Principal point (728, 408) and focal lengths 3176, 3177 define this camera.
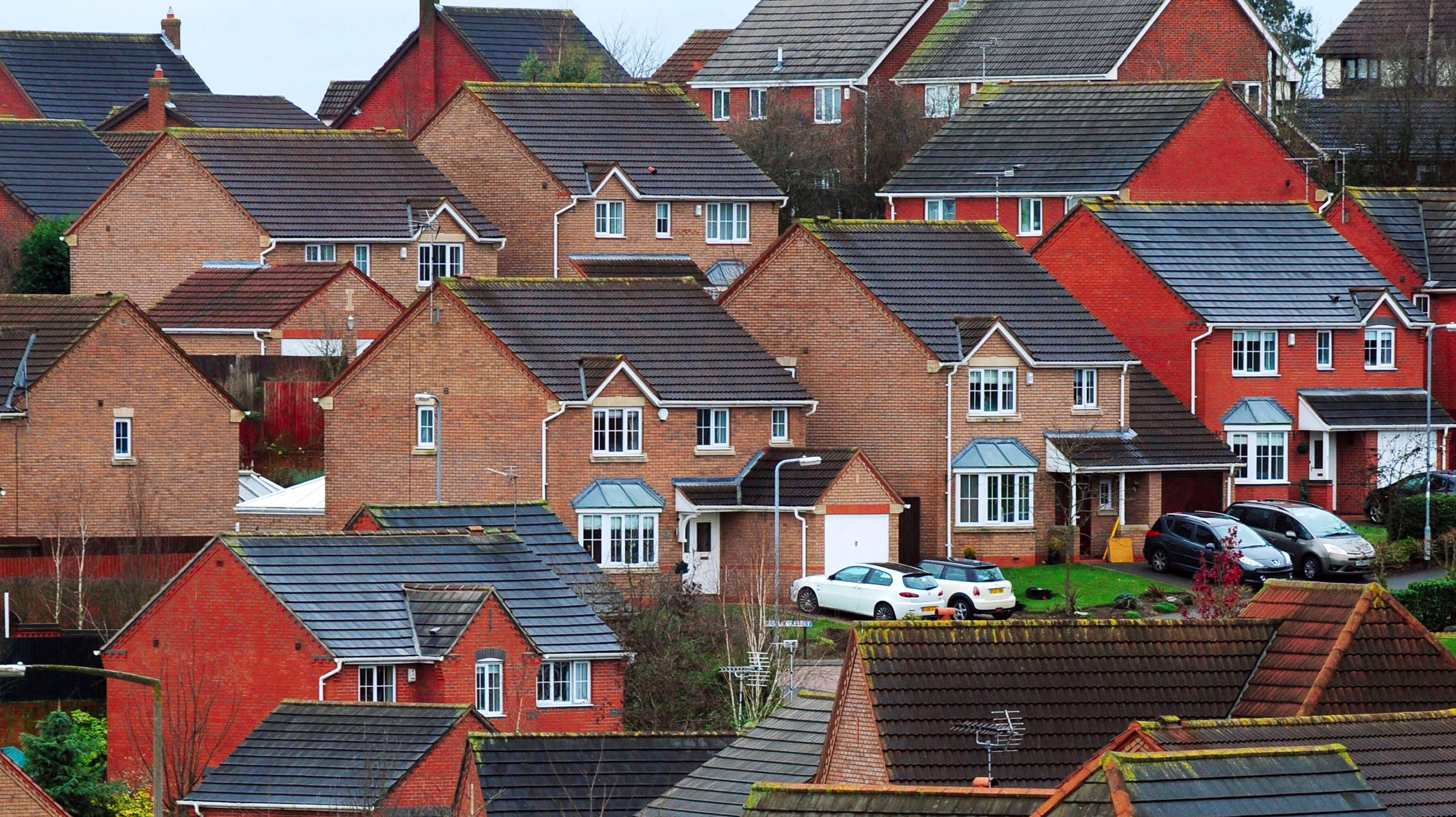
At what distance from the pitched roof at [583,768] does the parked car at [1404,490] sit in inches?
1184

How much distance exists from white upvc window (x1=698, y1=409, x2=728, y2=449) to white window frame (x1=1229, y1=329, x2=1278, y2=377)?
13.5 metres

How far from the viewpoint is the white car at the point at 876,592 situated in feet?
190

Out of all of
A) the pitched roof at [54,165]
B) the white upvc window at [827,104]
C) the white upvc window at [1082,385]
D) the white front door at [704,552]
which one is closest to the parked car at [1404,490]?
the white upvc window at [1082,385]

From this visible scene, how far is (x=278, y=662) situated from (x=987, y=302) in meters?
24.3

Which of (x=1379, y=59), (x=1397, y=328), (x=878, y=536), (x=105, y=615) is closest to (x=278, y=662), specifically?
(x=105, y=615)

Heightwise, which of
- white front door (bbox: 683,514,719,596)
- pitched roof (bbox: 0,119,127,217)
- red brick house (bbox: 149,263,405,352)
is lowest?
white front door (bbox: 683,514,719,596)

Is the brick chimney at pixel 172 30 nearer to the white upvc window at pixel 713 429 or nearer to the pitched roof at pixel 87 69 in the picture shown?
the pitched roof at pixel 87 69

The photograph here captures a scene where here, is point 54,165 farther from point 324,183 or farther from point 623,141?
point 623,141

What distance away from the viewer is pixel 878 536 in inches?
Result: 2475

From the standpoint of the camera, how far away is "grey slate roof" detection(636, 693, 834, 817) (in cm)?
3450

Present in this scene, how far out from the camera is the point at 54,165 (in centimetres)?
8569

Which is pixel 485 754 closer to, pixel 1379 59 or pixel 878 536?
pixel 878 536

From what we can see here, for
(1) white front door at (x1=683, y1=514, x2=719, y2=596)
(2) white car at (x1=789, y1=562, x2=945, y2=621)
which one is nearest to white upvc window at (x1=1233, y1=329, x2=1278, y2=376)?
(1) white front door at (x1=683, y1=514, x2=719, y2=596)

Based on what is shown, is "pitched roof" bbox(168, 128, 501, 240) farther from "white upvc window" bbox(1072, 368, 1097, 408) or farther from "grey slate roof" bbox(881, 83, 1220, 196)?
"white upvc window" bbox(1072, 368, 1097, 408)
